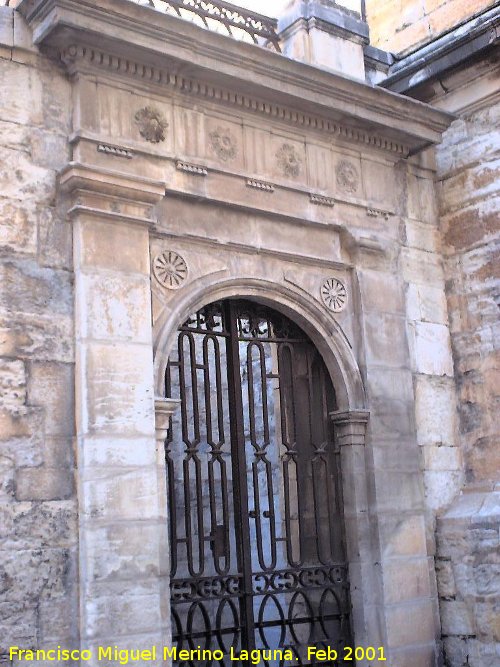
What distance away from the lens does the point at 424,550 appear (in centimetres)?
643

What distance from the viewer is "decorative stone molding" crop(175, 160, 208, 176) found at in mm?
5738

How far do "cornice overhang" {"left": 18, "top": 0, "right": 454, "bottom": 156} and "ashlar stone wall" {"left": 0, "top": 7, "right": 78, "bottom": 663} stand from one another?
0.32m

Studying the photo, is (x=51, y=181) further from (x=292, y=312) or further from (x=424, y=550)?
(x=424, y=550)

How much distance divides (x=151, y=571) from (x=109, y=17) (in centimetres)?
311

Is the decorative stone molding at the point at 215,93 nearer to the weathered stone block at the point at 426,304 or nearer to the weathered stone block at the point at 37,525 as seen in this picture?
the weathered stone block at the point at 426,304

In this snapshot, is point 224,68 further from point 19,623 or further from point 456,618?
point 456,618

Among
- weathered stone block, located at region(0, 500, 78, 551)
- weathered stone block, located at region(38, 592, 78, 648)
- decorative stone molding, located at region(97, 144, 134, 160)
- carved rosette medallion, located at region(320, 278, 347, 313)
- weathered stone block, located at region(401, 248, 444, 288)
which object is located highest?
decorative stone molding, located at region(97, 144, 134, 160)

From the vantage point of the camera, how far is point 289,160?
6.38 m

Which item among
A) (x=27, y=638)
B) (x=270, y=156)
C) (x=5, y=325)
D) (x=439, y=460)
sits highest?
(x=270, y=156)

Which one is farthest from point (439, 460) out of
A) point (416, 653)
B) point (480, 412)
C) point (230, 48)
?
point (230, 48)

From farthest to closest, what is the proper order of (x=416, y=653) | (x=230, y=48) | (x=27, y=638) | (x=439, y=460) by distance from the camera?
(x=439, y=460)
(x=416, y=653)
(x=230, y=48)
(x=27, y=638)

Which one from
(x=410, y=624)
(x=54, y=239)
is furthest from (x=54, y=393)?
(x=410, y=624)

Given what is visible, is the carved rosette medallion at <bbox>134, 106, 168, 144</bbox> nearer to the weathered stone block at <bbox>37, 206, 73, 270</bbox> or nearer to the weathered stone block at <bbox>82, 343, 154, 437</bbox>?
the weathered stone block at <bbox>37, 206, 73, 270</bbox>

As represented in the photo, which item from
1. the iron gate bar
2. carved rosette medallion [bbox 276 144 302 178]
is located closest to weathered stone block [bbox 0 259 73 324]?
the iron gate bar
